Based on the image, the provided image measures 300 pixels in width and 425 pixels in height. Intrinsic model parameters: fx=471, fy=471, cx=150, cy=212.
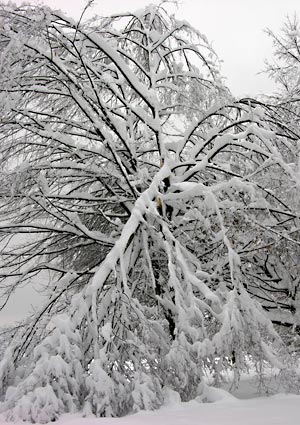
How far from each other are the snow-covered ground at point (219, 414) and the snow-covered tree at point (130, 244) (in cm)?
21

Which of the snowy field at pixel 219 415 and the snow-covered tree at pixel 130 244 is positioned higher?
the snow-covered tree at pixel 130 244

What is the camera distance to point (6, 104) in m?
5.07

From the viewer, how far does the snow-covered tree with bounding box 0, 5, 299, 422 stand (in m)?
4.24

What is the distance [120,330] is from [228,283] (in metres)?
1.59

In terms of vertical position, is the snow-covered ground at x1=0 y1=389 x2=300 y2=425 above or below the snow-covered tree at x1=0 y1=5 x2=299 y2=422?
below

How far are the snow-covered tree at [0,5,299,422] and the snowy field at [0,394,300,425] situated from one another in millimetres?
228

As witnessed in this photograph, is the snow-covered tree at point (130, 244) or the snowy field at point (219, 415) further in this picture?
the snow-covered tree at point (130, 244)

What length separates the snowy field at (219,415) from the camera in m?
3.36

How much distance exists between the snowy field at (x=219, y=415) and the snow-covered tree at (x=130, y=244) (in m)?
0.23

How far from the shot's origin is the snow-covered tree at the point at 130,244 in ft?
13.9

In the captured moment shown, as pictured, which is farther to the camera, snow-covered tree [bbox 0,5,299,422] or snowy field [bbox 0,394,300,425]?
snow-covered tree [bbox 0,5,299,422]

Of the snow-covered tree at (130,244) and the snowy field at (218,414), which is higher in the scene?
the snow-covered tree at (130,244)

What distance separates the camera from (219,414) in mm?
3619

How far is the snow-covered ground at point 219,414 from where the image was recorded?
3.37 metres
